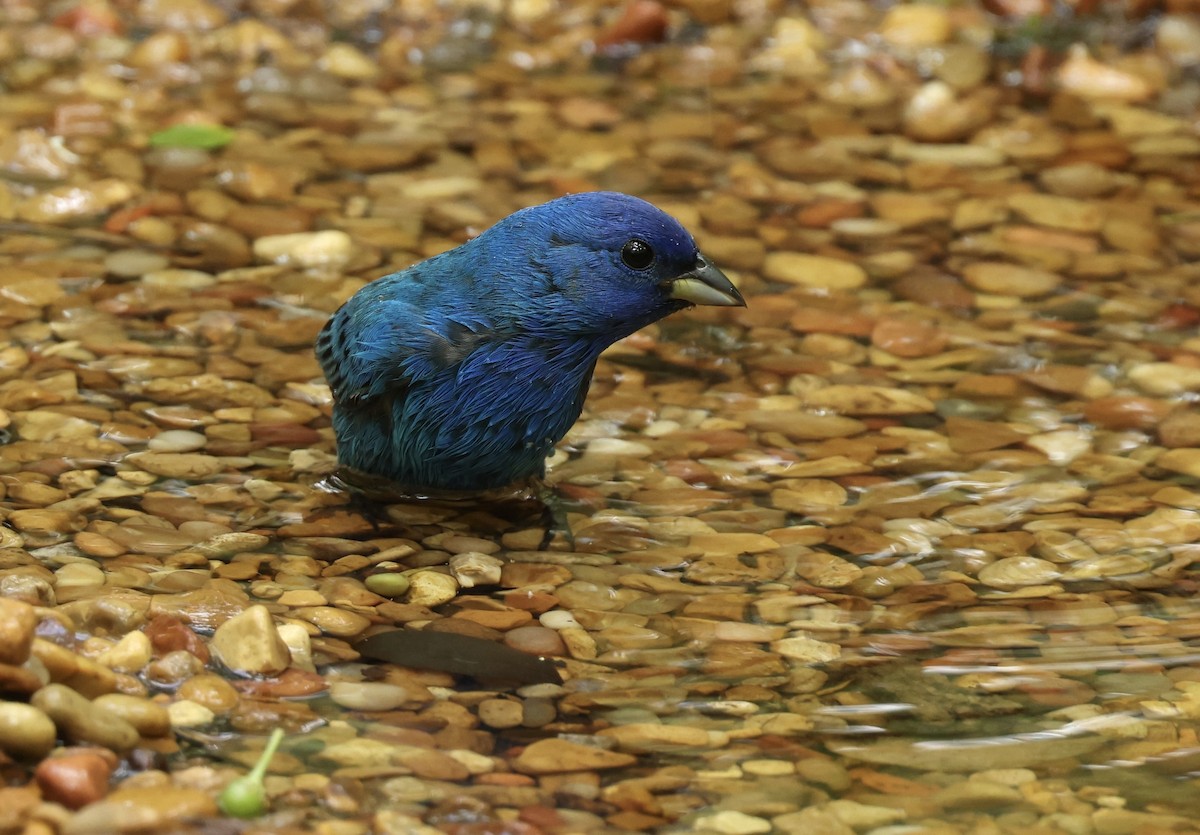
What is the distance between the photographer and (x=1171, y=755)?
10.5 ft

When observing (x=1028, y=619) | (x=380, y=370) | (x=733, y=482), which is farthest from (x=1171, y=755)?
(x=380, y=370)

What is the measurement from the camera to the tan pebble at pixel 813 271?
545 centimetres

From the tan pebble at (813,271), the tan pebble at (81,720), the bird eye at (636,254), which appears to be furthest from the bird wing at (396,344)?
the tan pebble at (813,271)

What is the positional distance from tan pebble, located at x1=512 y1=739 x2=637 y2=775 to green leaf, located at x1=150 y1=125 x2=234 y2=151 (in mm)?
3634

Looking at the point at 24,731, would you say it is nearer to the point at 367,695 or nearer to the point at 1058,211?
the point at 367,695

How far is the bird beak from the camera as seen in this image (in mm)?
4012

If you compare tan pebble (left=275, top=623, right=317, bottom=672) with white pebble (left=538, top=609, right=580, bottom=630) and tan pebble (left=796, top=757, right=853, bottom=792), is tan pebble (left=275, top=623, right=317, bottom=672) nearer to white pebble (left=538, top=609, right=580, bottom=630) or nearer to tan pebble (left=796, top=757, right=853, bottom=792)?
white pebble (left=538, top=609, right=580, bottom=630)

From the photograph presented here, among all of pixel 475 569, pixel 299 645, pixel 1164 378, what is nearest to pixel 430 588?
pixel 475 569

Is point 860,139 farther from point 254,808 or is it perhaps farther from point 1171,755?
point 254,808

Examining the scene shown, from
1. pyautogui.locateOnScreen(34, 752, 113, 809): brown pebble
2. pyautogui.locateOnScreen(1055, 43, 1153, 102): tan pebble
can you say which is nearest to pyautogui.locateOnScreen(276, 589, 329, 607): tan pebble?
pyautogui.locateOnScreen(34, 752, 113, 809): brown pebble

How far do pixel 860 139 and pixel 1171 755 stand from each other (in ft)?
12.5

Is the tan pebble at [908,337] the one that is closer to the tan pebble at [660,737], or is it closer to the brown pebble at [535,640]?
the brown pebble at [535,640]

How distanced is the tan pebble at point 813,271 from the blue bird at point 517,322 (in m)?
1.46

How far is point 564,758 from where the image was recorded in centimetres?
310
